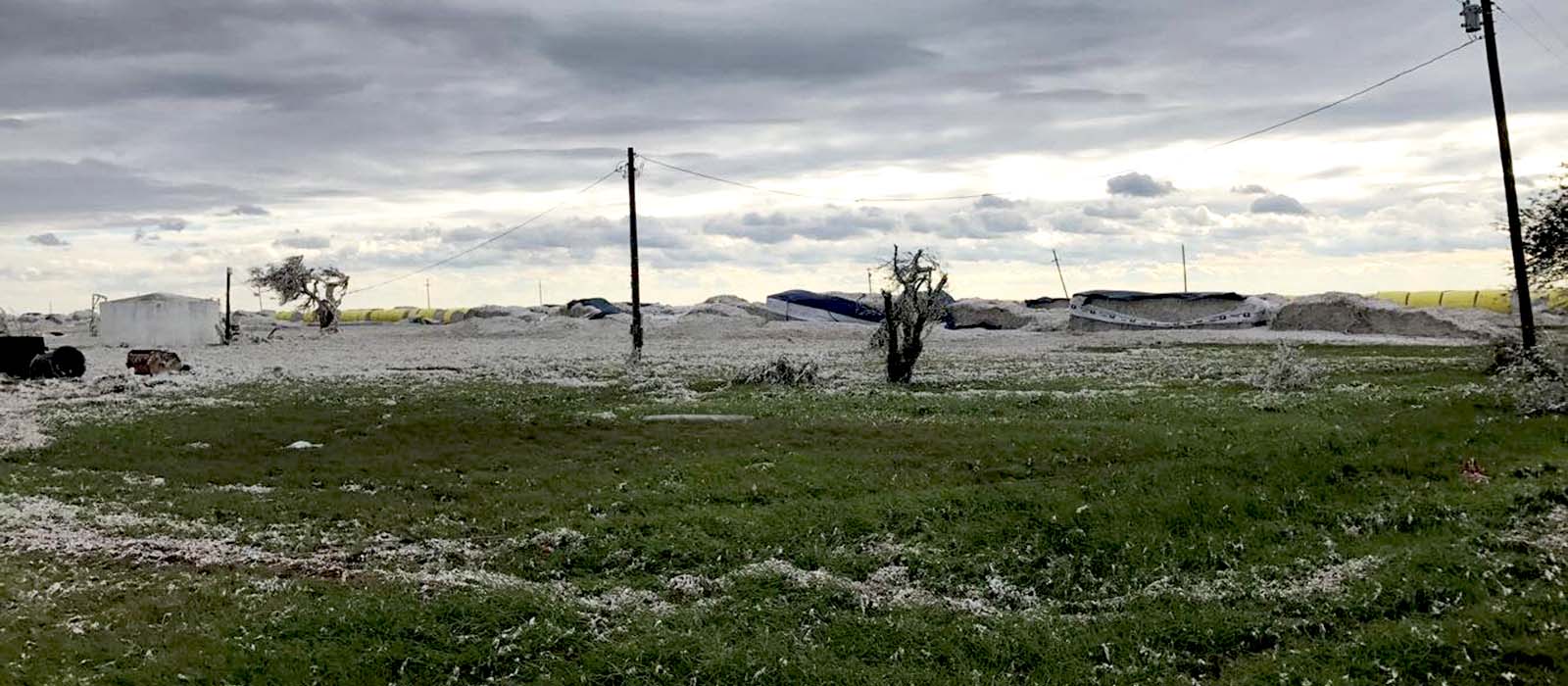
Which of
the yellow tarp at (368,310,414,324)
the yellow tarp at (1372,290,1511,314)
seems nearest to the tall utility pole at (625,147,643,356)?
the yellow tarp at (1372,290,1511,314)

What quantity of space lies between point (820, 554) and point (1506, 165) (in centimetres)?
2647

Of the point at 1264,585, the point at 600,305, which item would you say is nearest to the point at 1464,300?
the point at 600,305

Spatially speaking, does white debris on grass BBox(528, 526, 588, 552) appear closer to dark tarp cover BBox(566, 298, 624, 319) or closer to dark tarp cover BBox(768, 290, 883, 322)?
dark tarp cover BBox(768, 290, 883, 322)

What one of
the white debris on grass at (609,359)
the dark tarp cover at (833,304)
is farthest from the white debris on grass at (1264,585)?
the dark tarp cover at (833,304)

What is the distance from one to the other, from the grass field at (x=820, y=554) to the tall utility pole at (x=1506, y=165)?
9.80 meters

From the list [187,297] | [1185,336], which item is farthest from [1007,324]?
[187,297]

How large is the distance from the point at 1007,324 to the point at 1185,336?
2291 cm

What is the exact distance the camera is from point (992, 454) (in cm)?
1986

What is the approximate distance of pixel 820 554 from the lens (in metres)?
14.1

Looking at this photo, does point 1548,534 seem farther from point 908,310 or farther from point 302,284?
point 302,284

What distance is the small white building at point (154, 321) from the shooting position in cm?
7644

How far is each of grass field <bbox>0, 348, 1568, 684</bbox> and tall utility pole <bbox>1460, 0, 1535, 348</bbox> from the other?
9802mm

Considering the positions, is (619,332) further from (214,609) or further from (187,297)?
(214,609)

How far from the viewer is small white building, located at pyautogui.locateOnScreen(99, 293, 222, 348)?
76438 millimetres
